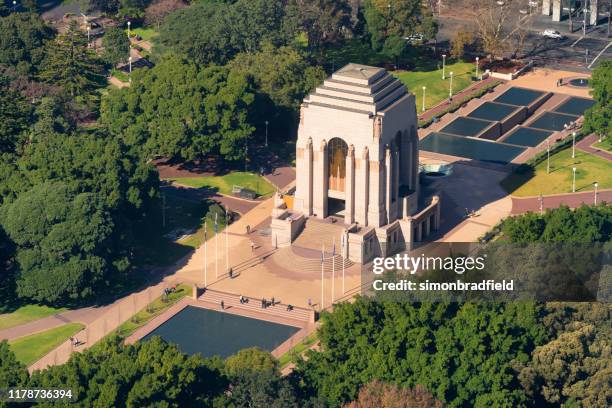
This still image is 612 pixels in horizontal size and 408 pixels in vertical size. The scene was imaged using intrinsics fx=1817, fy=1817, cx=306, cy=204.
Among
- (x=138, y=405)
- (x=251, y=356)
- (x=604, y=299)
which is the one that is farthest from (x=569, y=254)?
(x=138, y=405)

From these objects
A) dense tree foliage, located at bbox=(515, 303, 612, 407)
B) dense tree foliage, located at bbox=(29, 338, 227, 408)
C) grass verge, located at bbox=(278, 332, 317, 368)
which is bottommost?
grass verge, located at bbox=(278, 332, 317, 368)

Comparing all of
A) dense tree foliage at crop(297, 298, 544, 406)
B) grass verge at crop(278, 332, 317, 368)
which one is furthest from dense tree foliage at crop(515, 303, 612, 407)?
grass verge at crop(278, 332, 317, 368)

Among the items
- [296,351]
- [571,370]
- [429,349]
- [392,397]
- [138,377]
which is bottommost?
[296,351]

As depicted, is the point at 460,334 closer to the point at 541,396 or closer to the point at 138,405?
the point at 541,396

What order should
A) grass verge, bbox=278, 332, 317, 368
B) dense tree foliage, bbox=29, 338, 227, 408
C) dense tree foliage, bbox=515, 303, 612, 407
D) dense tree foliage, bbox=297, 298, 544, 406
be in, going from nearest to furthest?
dense tree foliage, bbox=29, 338, 227, 408 < dense tree foliage, bbox=297, 298, 544, 406 < dense tree foliage, bbox=515, 303, 612, 407 < grass verge, bbox=278, 332, 317, 368

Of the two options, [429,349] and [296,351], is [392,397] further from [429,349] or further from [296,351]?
[296,351]

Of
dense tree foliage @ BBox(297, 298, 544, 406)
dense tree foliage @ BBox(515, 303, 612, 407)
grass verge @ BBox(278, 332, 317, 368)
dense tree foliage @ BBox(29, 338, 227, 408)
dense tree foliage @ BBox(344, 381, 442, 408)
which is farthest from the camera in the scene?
grass verge @ BBox(278, 332, 317, 368)

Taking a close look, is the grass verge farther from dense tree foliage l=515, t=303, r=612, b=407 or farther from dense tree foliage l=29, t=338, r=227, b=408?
dense tree foliage l=515, t=303, r=612, b=407

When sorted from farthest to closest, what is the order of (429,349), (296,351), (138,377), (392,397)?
1. (296,351)
2. (429,349)
3. (138,377)
4. (392,397)

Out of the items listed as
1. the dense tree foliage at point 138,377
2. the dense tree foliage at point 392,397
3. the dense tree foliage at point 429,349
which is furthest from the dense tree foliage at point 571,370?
the dense tree foliage at point 138,377

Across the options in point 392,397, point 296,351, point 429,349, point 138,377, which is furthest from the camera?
point 296,351

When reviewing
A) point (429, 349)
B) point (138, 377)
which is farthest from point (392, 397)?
point (138, 377)
